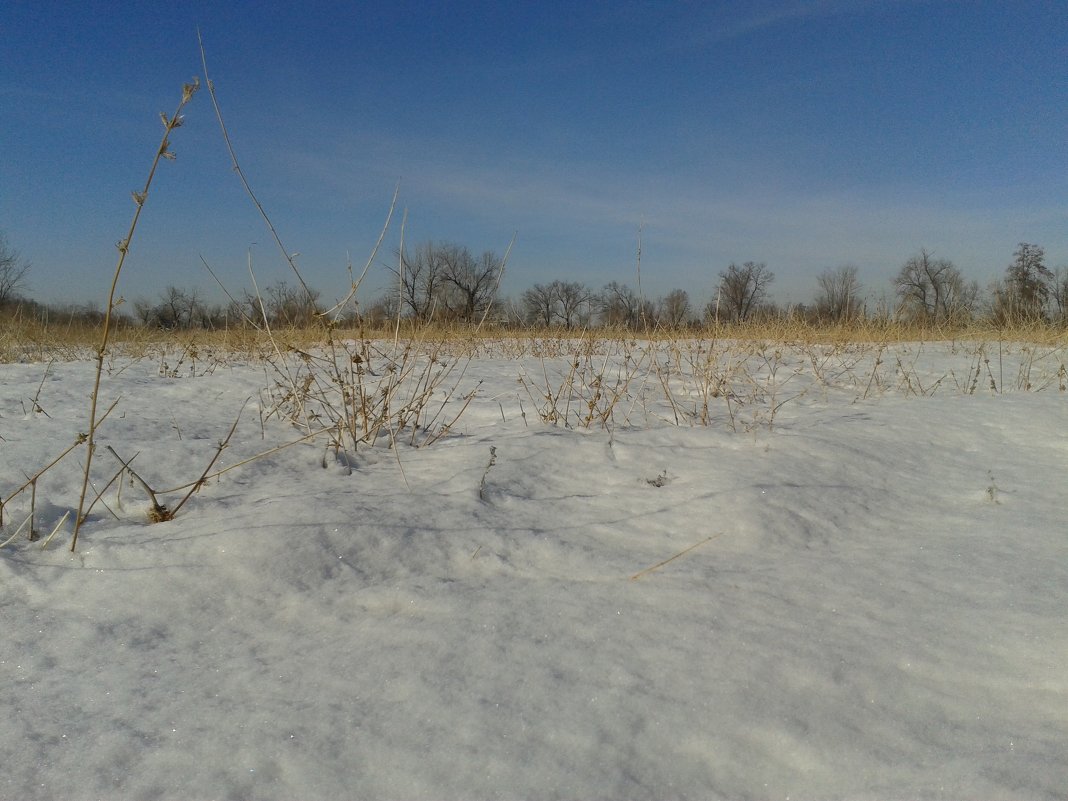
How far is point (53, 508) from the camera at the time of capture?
5.69 ft

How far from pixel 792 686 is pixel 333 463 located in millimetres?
1745

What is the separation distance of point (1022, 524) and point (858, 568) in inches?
24.2

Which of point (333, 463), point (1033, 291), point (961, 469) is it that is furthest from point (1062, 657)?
point (1033, 291)

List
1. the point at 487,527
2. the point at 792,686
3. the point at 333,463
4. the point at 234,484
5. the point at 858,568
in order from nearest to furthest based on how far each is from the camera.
Result: the point at 792,686 → the point at 858,568 → the point at 487,527 → the point at 234,484 → the point at 333,463

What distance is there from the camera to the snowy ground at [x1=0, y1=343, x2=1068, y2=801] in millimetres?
829

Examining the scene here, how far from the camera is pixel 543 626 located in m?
1.19

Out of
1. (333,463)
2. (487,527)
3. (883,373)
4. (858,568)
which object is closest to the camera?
(858,568)

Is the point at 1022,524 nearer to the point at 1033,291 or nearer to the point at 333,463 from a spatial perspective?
the point at 333,463

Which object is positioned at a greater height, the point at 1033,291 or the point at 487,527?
the point at 1033,291

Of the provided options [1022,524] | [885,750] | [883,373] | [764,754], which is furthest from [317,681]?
[883,373]

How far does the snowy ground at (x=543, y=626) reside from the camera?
83 centimetres

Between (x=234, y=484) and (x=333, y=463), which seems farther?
(x=333, y=463)

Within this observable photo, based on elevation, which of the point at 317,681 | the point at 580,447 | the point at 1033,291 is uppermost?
the point at 1033,291

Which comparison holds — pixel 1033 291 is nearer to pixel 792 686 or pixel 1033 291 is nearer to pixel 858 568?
pixel 858 568
